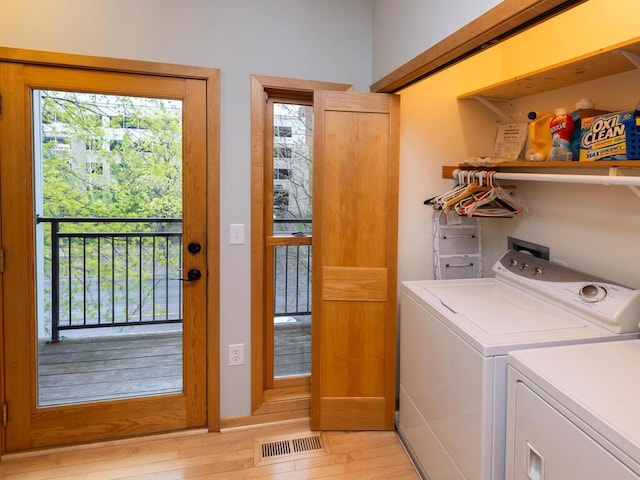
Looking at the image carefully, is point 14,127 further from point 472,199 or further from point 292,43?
point 472,199

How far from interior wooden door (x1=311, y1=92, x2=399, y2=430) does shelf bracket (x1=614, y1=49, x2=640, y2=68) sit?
39.5 inches

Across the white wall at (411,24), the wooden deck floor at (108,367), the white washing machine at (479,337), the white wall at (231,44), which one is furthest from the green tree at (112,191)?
the white washing machine at (479,337)

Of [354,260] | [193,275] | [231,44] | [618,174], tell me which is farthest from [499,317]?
[231,44]

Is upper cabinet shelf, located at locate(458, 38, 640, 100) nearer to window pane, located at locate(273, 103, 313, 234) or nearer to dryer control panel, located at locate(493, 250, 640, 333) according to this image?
dryer control panel, located at locate(493, 250, 640, 333)

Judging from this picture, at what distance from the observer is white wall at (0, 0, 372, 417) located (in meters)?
1.91

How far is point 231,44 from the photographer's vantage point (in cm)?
213

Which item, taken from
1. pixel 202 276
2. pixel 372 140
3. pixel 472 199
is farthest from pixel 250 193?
pixel 472 199

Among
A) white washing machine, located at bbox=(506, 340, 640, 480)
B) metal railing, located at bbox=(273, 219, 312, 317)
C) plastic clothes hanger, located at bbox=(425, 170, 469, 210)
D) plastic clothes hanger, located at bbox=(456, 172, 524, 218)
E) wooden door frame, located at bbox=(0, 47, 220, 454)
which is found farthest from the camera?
metal railing, located at bbox=(273, 219, 312, 317)

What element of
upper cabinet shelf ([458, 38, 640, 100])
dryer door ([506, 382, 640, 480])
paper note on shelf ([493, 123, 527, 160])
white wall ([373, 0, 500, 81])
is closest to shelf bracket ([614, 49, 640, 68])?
upper cabinet shelf ([458, 38, 640, 100])

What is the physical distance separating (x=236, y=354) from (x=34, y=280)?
1116 mm

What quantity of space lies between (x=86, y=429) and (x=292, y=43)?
7.92ft

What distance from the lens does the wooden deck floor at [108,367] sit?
213 cm

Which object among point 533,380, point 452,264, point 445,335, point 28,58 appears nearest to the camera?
point 533,380

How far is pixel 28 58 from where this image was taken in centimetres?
188
